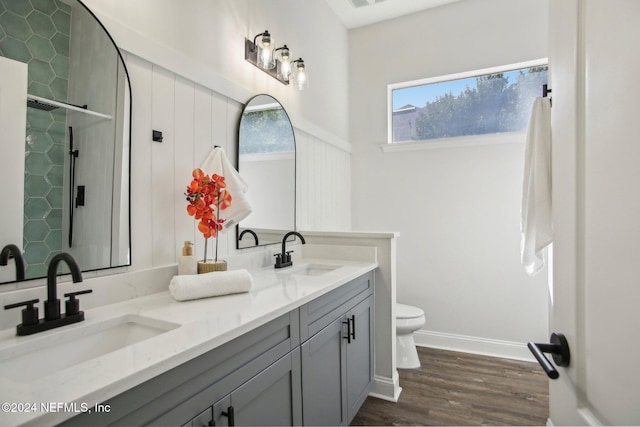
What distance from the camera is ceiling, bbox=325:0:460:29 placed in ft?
9.78

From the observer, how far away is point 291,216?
7.80ft

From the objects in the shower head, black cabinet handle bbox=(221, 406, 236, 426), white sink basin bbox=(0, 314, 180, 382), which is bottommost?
black cabinet handle bbox=(221, 406, 236, 426)

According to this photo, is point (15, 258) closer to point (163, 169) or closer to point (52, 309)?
point (52, 309)

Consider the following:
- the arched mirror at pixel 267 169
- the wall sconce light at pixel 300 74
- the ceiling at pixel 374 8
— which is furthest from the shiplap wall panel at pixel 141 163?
the ceiling at pixel 374 8

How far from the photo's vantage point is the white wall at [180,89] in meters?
1.36

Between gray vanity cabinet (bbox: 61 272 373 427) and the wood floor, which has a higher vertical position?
gray vanity cabinet (bbox: 61 272 373 427)

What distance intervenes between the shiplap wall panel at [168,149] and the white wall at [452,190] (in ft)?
5.82

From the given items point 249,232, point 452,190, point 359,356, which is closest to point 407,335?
point 359,356

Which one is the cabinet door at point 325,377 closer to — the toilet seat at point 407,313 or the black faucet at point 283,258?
the black faucet at point 283,258

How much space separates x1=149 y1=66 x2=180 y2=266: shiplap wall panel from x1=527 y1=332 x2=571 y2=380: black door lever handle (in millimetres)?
1346

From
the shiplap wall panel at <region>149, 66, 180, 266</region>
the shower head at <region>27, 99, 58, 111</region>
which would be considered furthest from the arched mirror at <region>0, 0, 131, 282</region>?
the shiplap wall panel at <region>149, 66, 180, 266</region>

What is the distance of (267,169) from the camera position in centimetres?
212

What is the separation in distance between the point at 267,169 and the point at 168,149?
713 millimetres

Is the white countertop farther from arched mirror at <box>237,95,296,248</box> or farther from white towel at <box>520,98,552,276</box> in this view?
white towel at <box>520,98,552,276</box>
